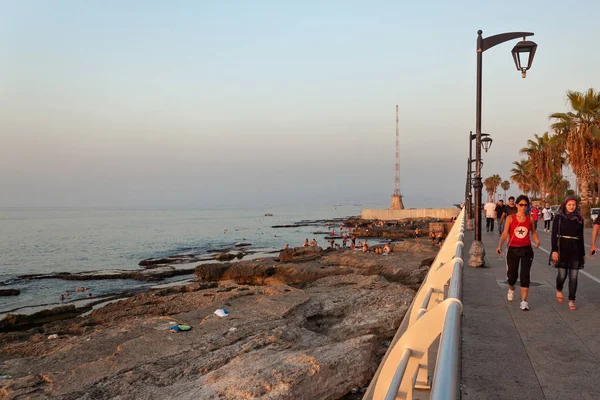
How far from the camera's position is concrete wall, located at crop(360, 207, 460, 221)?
81.8 metres

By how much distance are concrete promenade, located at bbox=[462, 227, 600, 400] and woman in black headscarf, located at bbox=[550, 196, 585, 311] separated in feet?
1.80

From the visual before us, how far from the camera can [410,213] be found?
85750mm

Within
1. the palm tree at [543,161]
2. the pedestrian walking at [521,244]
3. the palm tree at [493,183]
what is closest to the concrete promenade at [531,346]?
the pedestrian walking at [521,244]

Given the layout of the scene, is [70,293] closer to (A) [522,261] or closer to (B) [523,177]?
(A) [522,261]

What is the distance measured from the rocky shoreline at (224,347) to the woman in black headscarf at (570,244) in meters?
3.45


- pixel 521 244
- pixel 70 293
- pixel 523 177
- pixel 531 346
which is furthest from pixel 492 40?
pixel 523 177

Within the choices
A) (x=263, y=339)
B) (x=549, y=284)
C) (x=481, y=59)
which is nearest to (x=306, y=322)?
(x=263, y=339)

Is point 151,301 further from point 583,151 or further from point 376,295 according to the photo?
point 583,151

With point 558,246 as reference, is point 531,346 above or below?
below

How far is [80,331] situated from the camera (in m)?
12.9

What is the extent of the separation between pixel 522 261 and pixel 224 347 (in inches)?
229

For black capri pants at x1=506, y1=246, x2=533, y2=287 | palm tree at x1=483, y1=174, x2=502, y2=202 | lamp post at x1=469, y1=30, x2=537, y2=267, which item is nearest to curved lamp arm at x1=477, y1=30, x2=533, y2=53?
lamp post at x1=469, y1=30, x2=537, y2=267

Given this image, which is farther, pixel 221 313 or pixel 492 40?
pixel 221 313

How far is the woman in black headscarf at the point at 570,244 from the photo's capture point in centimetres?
660
